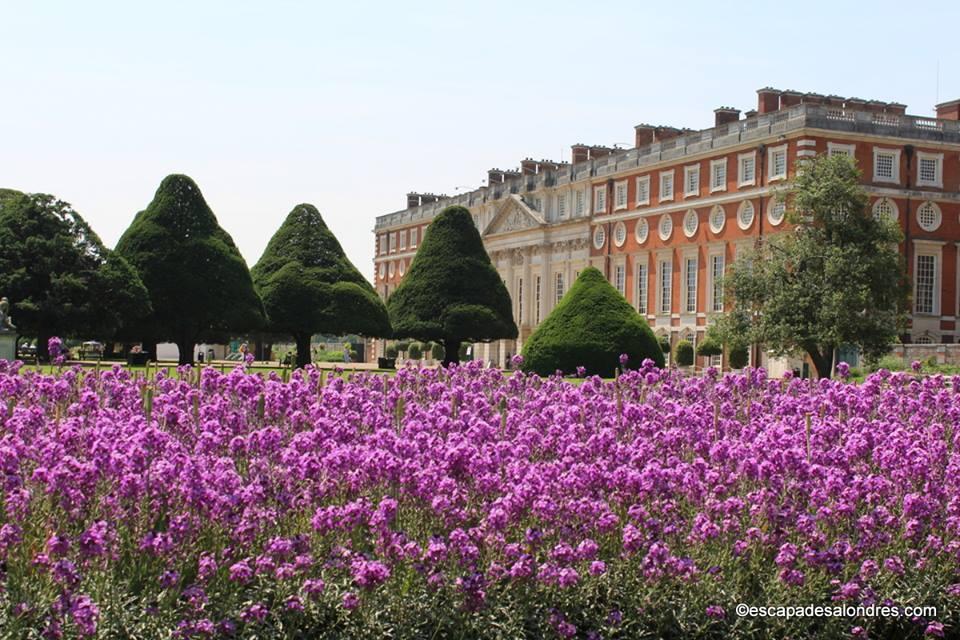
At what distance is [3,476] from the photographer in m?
5.76

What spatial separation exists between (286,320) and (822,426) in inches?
1265

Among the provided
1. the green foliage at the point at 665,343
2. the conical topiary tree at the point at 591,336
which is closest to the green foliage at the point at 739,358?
the green foliage at the point at 665,343

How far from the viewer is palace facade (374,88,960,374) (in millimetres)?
42938

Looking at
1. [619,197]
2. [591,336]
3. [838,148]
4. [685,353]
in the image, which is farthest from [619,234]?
[591,336]

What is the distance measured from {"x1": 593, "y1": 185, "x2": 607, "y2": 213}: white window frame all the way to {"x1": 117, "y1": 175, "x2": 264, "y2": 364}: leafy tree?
24.5 meters

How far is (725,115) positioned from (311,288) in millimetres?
20771

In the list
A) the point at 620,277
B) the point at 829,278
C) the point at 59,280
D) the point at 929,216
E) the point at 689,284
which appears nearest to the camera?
the point at 829,278

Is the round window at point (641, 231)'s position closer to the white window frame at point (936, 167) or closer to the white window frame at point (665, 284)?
the white window frame at point (665, 284)

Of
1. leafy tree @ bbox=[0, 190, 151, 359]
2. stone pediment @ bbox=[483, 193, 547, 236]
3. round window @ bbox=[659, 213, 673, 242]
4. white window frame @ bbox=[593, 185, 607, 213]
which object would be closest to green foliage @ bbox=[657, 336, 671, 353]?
round window @ bbox=[659, 213, 673, 242]

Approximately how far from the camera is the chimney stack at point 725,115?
163 feet

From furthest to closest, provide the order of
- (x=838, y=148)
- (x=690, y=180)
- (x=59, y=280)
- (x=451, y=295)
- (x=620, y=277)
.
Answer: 1. (x=620, y=277)
2. (x=690, y=180)
3. (x=838, y=148)
4. (x=451, y=295)
5. (x=59, y=280)

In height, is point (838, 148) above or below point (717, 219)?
above

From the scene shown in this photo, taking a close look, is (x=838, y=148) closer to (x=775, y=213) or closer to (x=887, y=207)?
(x=887, y=207)

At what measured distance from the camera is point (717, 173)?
4778 cm
